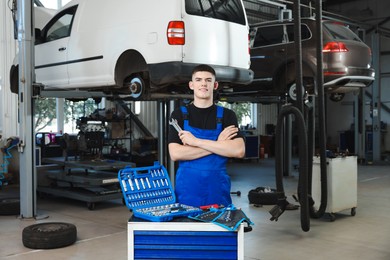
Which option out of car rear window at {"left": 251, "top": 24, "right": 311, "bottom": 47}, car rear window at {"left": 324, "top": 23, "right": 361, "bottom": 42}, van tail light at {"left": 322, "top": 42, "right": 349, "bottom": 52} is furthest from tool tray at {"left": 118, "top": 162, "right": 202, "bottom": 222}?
car rear window at {"left": 251, "top": 24, "right": 311, "bottom": 47}

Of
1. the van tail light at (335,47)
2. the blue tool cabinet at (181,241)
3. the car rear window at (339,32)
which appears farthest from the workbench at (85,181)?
the blue tool cabinet at (181,241)

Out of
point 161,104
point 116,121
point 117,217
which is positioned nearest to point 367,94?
point 116,121

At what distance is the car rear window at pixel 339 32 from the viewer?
7.81 metres

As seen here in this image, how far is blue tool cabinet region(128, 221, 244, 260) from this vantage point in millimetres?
2156

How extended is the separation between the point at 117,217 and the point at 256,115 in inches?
481

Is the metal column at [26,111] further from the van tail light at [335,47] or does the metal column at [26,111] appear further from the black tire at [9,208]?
the van tail light at [335,47]

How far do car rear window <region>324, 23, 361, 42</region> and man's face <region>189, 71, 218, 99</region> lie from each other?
18.8 ft

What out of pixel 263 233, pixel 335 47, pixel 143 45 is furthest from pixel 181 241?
pixel 335 47

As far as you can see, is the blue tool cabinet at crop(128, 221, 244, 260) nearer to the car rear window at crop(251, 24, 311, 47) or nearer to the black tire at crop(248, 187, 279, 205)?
the black tire at crop(248, 187, 279, 205)

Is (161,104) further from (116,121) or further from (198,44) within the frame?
Answer: (116,121)

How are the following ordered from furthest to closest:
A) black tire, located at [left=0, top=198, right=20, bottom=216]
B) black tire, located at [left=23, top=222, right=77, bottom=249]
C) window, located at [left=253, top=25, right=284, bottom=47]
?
window, located at [left=253, top=25, right=284, bottom=47], black tire, located at [left=0, top=198, right=20, bottom=216], black tire, located at [left=23, top=222, right=77, bottom=249]

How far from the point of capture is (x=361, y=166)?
13.1 m

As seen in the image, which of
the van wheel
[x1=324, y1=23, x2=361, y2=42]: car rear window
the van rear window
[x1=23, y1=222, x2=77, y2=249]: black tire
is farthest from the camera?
[x1=324, y1=23, x2=361, y2=42]: car rear window

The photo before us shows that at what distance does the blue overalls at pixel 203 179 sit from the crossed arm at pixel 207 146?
5cm
